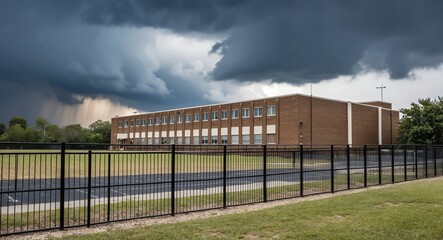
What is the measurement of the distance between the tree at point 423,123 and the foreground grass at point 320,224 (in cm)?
3882

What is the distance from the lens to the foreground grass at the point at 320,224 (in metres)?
8.63

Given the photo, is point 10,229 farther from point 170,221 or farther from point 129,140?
point 129,140

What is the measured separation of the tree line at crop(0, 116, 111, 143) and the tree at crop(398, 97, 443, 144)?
10291cm

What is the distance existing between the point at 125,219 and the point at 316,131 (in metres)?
52.7

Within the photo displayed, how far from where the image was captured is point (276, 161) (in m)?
14.7

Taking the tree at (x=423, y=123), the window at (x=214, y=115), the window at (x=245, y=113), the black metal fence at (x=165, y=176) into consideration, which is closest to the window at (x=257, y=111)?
the window at (x=245, y=113)

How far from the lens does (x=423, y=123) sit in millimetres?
49625

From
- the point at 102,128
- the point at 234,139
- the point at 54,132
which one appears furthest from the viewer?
the point at 102,128

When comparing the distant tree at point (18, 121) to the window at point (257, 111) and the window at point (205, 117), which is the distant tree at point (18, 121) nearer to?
the window at point (205, 117)

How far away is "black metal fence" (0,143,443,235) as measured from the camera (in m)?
9.66

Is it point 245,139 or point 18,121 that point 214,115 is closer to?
point 245,139

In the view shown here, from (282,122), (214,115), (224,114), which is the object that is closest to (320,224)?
(282,122)

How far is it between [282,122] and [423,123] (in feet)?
59.6

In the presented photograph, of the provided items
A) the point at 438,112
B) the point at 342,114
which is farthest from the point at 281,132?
the point at 438,112
